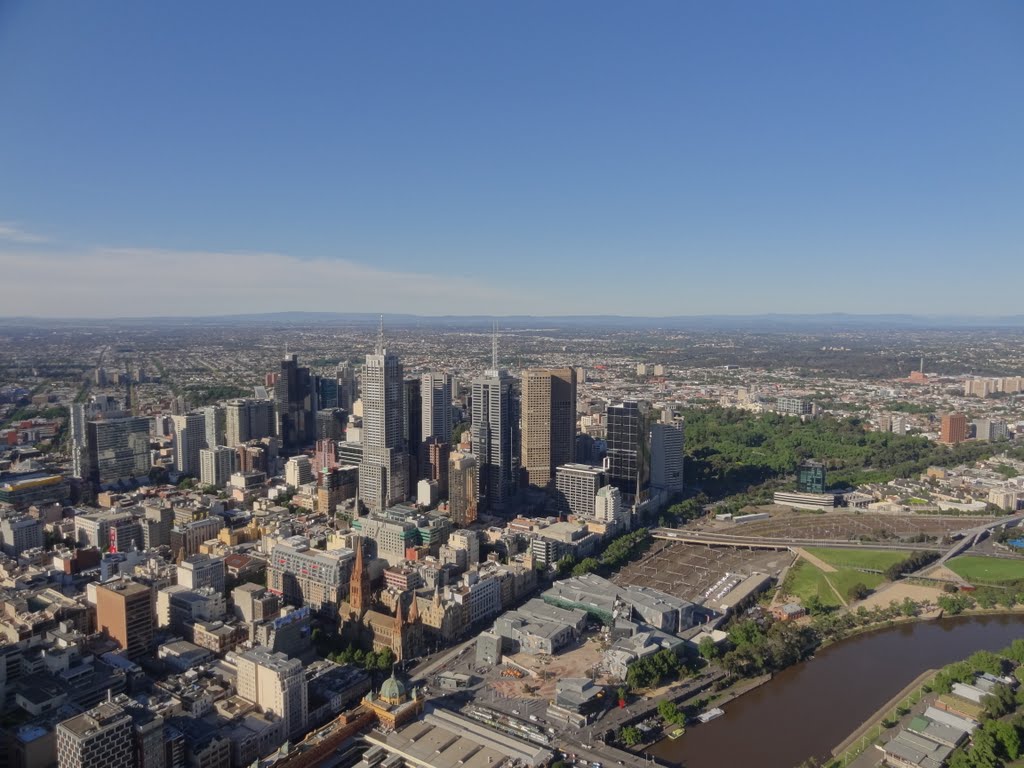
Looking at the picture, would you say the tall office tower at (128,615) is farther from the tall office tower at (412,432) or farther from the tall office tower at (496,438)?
the tall office tower at (496,438)

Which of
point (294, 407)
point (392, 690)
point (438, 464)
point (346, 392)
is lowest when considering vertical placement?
point (392, 690)

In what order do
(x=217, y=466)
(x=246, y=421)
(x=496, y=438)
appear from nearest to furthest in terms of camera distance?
(x=496, y=438), (x=217, y=466), (x=246, y=421)

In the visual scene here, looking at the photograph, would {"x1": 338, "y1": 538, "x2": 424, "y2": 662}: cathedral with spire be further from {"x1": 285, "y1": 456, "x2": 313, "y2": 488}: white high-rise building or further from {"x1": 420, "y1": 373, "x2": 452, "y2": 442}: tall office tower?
{"x1": 420, "y1": 373, "x2": 452, "y2": 442}: tall office tower

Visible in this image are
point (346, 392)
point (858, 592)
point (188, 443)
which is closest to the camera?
point (858, 592)

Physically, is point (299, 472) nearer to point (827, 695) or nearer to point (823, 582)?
point (823, 582)

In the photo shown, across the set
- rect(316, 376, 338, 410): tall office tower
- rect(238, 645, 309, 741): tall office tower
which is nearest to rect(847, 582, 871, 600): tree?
rect(238, 645, 309, 741): tall office tower

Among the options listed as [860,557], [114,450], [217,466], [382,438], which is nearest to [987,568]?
[860,557]

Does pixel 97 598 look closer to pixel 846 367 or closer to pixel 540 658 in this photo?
pixel 540 658
